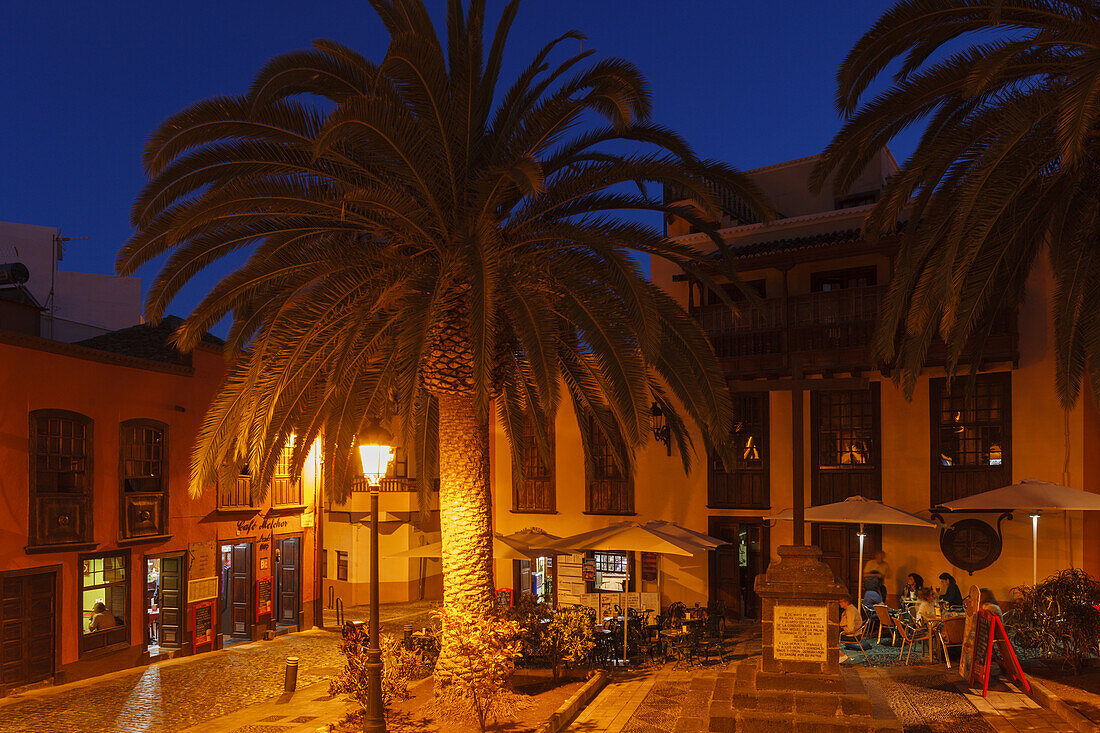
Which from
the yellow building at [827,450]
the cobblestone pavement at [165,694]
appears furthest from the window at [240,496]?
the yellow building at [827,450]

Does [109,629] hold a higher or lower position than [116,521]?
lower

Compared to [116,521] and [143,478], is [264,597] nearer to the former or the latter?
[143,478]

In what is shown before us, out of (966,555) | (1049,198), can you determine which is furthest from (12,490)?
(966,555)

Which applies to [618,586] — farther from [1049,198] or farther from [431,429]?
[1049,198]

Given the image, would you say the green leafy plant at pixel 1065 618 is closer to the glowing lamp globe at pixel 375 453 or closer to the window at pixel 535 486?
the glowing lamp globe at pixel 375 453

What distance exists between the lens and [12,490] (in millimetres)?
16750

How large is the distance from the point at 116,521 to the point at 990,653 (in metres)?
16.8

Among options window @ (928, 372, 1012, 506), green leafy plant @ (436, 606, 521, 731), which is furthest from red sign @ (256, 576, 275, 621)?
window @ (928, 372, 1012, 506)

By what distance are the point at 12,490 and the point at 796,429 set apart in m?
14.3

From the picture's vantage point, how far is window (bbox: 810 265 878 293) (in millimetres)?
21016

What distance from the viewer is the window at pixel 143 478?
1964 centimetres

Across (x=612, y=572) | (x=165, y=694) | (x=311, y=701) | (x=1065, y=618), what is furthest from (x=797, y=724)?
(x=612, y=572)

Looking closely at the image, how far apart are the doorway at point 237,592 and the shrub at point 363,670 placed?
Answer: 12.4m

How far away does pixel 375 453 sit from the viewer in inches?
459
